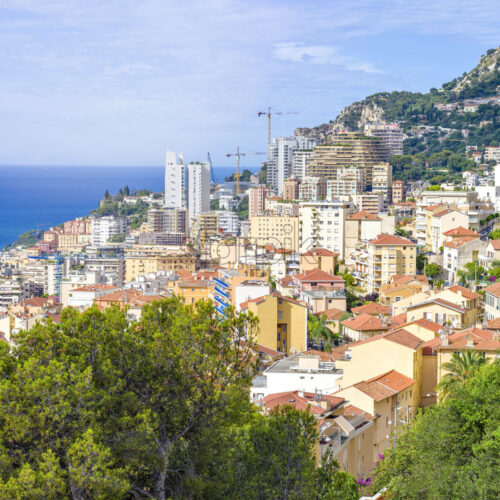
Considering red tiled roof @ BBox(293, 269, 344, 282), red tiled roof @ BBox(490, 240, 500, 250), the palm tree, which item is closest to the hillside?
red tiled roof @ BBox(293, 269, 344, 282)

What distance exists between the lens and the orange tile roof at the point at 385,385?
18969 mm

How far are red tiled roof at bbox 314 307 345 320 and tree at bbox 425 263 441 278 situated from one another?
6.67 metres

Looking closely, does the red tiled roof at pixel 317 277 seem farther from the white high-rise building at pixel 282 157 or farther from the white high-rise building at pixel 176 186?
the white high-rise building at pixel 176 186

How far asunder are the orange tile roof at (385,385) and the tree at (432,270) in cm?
2404

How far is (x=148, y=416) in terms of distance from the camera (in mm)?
10656

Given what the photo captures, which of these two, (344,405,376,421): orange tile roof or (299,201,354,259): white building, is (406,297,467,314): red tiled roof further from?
(299,201,354,259): white building

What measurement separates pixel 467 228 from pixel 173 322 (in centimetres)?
3823

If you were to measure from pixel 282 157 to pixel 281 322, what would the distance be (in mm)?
95746

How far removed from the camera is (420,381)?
70.3 feet

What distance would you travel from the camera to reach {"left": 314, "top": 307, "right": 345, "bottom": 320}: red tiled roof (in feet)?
123

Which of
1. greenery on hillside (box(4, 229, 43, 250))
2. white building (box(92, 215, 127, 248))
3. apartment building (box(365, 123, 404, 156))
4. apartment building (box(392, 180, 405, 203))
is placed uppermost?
apartment building (box(365, 123, 404, 156))

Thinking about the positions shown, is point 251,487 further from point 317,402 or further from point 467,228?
point 467,228

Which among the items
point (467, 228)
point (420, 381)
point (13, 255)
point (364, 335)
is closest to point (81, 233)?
point (13, 255)

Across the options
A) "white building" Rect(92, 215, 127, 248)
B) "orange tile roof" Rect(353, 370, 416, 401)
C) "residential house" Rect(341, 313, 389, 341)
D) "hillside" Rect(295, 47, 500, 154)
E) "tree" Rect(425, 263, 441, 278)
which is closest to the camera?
"orange tile roof" Rect(353, 370, 416, 401)
